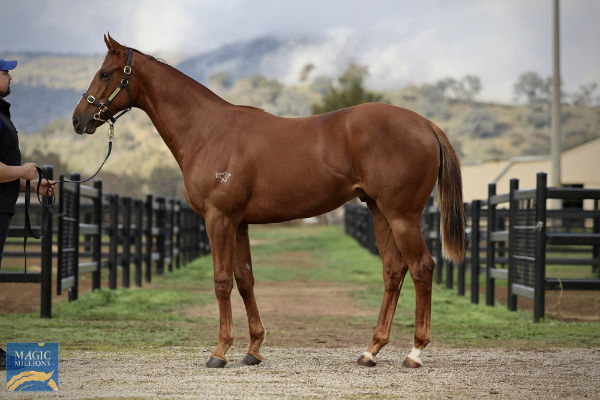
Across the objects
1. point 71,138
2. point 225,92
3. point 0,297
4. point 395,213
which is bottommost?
point 0,297

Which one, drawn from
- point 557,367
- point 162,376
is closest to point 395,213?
point 557,367

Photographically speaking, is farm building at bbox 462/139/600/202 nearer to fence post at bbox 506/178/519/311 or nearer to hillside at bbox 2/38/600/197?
fence post at bbox 506/178/519/311

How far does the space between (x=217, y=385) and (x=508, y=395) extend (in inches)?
68.3

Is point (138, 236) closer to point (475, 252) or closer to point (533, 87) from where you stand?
point (475, 252)

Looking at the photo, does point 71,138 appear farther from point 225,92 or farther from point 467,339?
point 467,339

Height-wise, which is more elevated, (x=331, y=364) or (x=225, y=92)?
(x=225, y=92)

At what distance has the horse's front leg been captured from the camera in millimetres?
5992

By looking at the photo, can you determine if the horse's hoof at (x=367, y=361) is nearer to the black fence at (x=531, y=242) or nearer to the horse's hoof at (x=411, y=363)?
the horse's hoof at (x=411, y=363)

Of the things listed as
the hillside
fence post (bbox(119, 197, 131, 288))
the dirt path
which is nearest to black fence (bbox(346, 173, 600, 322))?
the dirt path

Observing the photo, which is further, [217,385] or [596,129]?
[596,129]

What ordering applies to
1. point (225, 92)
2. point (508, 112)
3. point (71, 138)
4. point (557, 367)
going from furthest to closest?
point (225, 92)
point (508, 112)
point (71, 138)
point (557, 367)

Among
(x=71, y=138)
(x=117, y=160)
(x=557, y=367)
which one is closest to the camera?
(x=557, y=367)

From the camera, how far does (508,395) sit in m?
4.77

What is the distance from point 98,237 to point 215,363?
6900 mm
